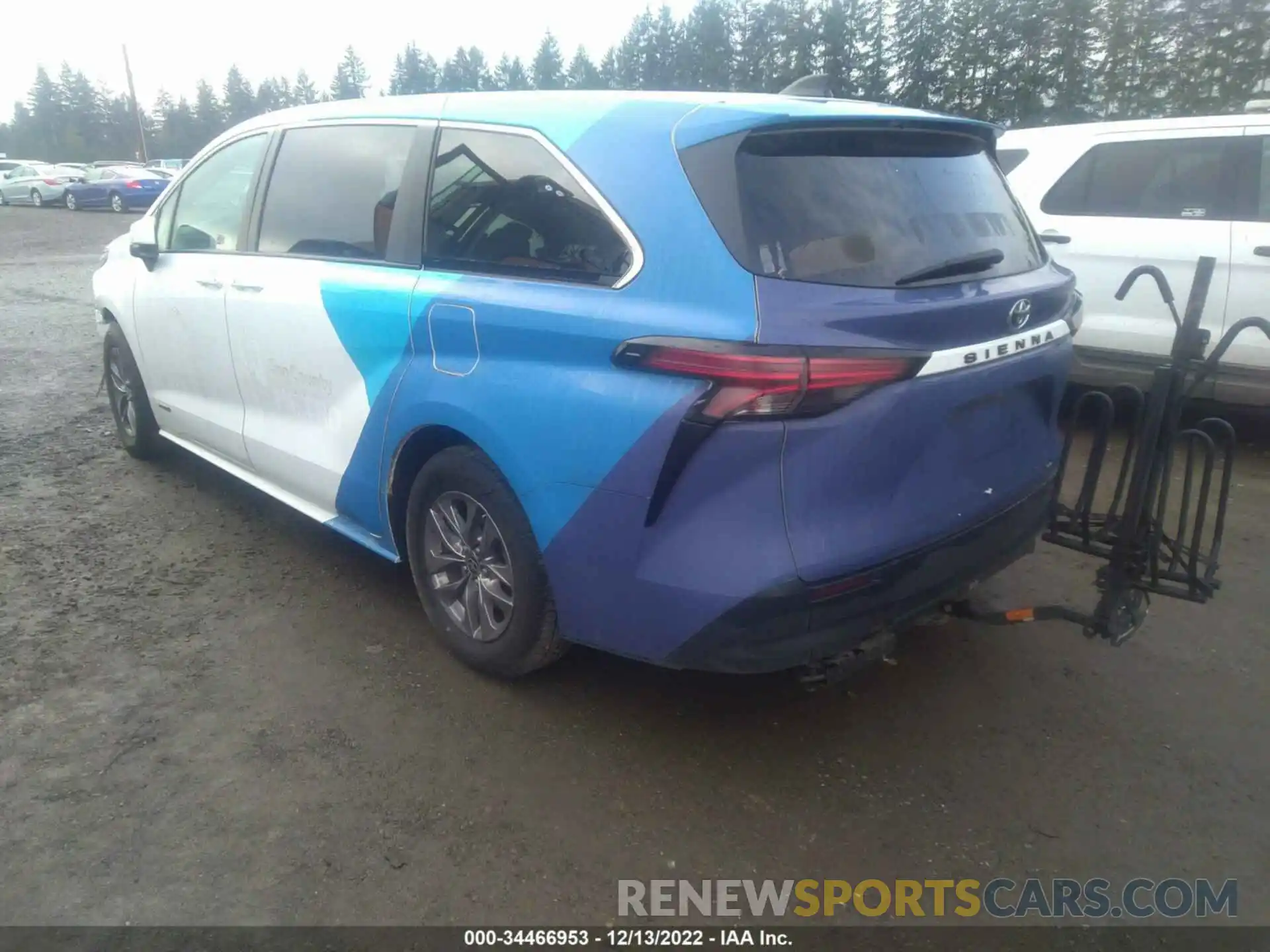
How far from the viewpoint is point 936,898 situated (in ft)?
8.04

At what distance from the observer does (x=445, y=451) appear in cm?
321

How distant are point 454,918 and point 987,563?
1.83 meters

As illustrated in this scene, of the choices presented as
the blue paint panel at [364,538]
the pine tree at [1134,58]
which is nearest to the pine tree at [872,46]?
the pine tree at [1134,58]

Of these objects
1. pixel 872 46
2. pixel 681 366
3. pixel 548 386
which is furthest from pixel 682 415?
pixel 872 46

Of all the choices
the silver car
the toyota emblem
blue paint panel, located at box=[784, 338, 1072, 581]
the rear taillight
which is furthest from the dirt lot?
the silver car

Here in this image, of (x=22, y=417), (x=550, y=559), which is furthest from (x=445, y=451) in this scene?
(x=22, y=417)

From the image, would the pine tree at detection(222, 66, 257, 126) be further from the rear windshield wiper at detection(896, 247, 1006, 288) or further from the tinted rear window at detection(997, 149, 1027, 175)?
the rear windshield wiper at detection(896, 247, 1006, 288)

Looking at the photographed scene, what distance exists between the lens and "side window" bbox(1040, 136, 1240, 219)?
18.5ft

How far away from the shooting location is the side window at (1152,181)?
5652mm

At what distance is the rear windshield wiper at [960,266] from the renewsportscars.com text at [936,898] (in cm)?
156

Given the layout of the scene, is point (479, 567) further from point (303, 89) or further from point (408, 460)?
point (303, 89)

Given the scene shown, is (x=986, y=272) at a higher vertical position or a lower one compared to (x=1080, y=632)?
higher

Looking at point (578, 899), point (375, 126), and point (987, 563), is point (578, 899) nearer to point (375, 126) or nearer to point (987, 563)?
point (987, 563)

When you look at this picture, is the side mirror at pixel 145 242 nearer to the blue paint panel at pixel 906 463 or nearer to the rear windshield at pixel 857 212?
the rear windshield at pixel 857 212
